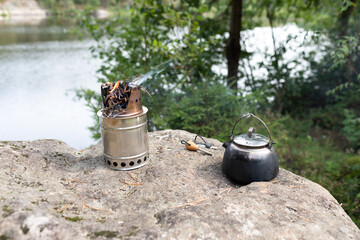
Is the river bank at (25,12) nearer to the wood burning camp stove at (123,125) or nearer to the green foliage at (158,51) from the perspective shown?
the green foliage at (158,51)

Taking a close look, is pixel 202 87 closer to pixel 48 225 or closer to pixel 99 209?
pixel 99 209

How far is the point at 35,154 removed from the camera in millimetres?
3059

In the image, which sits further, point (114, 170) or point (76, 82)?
point (76, 82)

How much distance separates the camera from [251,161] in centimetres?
277

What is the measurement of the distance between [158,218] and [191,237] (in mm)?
351

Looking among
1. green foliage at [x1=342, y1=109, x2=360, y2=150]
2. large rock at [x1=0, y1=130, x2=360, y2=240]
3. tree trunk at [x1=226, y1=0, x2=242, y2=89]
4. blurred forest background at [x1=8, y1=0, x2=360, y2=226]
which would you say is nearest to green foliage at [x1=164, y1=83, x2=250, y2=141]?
blurred forest background at [x1=8, y1=0, x2=360, y2=226]

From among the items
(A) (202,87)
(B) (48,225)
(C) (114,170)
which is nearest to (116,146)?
(C) (114,170)

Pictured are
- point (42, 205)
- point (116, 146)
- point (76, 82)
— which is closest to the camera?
point (42, 205)

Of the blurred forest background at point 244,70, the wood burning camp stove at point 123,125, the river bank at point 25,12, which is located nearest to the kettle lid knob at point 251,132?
the wood burning camp stove at point 123,125

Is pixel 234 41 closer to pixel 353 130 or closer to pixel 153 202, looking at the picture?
pixel 353 130

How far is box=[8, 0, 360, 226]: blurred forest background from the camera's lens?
5152 millimetres

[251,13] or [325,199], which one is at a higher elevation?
[251,13]

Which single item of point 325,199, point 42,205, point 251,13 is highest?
point 251,13

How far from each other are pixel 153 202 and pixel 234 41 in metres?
5.05
